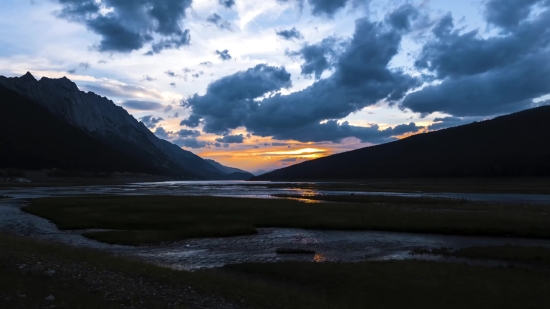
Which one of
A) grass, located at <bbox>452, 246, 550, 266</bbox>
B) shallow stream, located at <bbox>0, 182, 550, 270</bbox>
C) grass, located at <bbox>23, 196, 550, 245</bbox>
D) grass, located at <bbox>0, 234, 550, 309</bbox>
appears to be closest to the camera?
grass, located at <bbox>0, 234, 550, 309</bbox>

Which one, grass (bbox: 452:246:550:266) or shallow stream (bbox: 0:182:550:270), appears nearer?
grass (bbox: 452:246:550:266)

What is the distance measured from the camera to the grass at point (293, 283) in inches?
618

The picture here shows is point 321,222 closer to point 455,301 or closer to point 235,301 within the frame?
point 455,301

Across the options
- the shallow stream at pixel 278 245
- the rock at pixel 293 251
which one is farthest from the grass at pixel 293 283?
the rock at pixel 293 251

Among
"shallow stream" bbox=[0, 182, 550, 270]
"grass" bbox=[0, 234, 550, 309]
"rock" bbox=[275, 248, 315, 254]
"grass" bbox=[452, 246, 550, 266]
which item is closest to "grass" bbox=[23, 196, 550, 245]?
"shallow stream" bbox=[0, 182, 550, 270]

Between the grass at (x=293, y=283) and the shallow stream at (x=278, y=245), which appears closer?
the grass at (x=293, y=283)

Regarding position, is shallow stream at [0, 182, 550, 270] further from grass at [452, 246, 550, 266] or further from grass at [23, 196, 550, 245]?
grass at [452, 246, 550, 266]

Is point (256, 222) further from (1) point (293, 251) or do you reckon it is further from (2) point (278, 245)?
(1) point (293, 251)

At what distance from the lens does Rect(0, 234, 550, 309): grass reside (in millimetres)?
→ 15695

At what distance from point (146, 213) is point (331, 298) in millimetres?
41033

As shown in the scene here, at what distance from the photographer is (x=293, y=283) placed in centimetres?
2128

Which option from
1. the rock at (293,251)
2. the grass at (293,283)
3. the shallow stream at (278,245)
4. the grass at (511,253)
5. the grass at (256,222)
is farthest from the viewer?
the grass at (256,222)

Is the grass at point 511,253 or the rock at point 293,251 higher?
the rock at point 293,251

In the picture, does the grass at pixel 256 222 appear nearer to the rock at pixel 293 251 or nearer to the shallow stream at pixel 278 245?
the shallow stream at pixel 278 245
